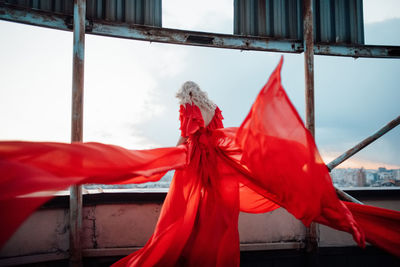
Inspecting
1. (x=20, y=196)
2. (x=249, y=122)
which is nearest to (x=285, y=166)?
(x=249, y=122)

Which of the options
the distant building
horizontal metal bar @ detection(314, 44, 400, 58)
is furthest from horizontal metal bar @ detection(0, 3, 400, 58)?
the distant building

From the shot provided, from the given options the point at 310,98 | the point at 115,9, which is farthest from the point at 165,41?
the point at 310,98

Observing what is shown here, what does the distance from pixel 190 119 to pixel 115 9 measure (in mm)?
2053

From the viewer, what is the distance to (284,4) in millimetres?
3916

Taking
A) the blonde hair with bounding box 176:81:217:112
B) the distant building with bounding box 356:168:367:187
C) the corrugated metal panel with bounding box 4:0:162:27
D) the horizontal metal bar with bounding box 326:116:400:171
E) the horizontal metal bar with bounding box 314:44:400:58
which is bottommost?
the distant building with bounding box 356:168:367:187

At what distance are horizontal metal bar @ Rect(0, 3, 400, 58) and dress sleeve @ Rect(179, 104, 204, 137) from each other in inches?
56.5

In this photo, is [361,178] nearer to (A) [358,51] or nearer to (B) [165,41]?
(A) [358,51]

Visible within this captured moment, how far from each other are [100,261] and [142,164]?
188 cm

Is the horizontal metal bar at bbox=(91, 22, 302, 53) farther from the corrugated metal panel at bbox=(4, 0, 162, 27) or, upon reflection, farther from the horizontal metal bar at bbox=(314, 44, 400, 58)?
the horizontal metal bar at bbox=(314, 44, 400, 58)

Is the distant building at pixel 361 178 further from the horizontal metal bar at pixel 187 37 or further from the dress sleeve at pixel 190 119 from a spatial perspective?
the dress sleeve at pixel 190 119

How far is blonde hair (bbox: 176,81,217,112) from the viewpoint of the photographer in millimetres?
2422

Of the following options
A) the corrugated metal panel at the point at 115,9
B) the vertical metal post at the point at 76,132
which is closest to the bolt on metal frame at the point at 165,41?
the vertical metal post at the point at 76,132

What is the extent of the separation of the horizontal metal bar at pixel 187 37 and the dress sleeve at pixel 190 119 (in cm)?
143

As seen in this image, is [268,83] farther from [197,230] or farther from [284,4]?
[284,4]
